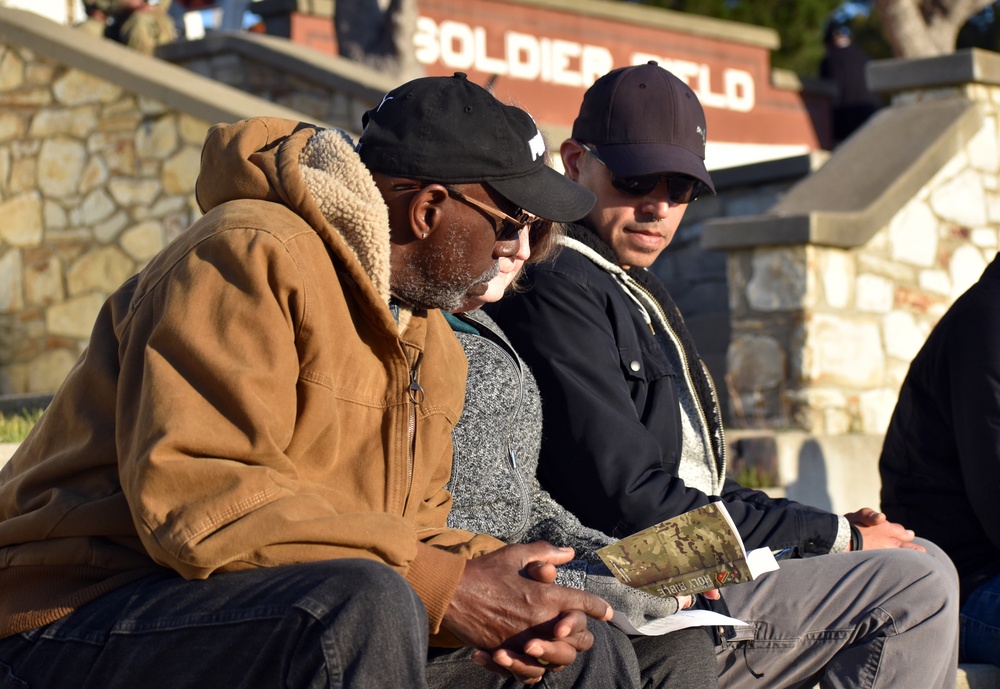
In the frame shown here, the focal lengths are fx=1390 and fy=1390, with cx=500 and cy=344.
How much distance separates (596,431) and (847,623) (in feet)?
2.59

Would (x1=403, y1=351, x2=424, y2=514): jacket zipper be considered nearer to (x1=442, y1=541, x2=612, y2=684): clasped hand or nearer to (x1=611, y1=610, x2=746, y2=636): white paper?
(x1=442, y1=541, x2=612, y2=684): clasped hand

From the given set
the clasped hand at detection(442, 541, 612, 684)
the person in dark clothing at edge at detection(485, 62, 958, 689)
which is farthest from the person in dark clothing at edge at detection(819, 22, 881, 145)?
the clasped hand at detection(442, 541, 612, 684)

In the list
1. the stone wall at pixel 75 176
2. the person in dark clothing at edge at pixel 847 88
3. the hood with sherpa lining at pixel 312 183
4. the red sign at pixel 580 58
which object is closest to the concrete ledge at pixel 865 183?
the stone wall at pixel 75 176

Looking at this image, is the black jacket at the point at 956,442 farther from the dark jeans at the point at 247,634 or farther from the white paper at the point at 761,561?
the dark jeans at the point at 247,634

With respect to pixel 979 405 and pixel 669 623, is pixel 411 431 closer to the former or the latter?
pixel 669 623

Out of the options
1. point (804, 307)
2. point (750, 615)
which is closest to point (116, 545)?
point (750, 615)

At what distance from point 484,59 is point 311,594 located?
41.7 feet

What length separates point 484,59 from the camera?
47.3ft

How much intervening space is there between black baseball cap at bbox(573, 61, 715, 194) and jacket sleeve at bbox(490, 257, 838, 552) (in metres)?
0.48

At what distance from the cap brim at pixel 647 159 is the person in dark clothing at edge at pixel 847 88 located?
12444mm

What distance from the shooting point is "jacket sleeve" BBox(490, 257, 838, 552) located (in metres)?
3.26

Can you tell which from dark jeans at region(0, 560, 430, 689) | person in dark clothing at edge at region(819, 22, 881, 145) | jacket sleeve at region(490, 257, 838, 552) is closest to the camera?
dark jeans at region(0, 560, 430, 689)

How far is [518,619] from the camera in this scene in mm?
2492

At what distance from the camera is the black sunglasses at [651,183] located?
3.87 metres
